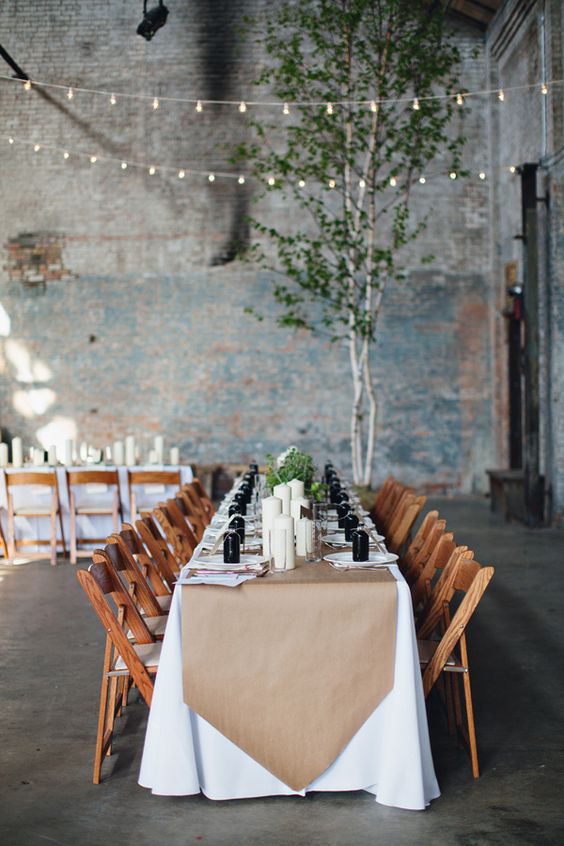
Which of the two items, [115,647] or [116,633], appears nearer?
[116,633]

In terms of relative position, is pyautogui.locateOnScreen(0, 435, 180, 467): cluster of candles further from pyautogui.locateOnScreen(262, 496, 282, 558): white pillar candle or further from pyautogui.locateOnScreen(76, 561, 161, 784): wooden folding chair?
pyautogui.locateOnScreen(76, 561, 161, 784): wooden folding chair

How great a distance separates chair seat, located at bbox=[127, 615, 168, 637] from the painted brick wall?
7903 millimetres

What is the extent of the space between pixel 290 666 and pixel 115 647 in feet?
2.33

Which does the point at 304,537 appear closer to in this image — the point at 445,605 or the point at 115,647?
the point at 445,605

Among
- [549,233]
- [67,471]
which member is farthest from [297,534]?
[549,233]

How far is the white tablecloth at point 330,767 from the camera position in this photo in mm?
3029

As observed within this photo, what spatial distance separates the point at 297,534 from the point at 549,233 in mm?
7008

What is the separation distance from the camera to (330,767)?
3137 millimetres

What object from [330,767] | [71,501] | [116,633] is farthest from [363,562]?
[71,501]

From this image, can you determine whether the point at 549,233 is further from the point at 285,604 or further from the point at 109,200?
the point at 285,604

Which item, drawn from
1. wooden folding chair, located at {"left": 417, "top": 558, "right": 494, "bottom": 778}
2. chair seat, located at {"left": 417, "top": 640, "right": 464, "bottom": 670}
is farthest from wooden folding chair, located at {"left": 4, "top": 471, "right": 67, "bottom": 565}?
wooden folding chair, located at {"left": 417, "top": 558, "right": 494, "bottom": 778}

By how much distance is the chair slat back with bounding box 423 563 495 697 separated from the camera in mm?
3188

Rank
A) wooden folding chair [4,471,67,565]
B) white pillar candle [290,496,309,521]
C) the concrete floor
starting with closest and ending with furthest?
1. the concrete floor
2. white pillar candle [290,496,309,521]
3. wooden folding chair [4,471,67,565]

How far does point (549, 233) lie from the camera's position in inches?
381
